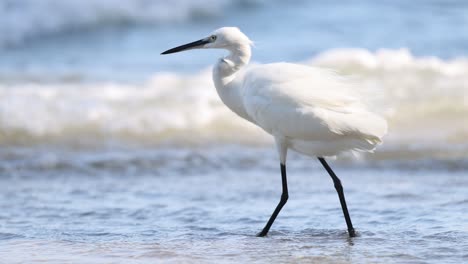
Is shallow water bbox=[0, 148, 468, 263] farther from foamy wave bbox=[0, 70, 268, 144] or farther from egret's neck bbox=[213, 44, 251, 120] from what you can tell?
egret's neck bbox=[213, 44, 251, 120]

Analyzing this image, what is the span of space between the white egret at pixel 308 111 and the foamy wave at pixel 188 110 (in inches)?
125

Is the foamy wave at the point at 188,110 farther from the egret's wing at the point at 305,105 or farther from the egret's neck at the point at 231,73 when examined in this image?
the egret's wing at the point at 305,105

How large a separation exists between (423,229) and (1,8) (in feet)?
35.5

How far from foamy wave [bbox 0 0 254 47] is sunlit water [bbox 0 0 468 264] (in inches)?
0.9

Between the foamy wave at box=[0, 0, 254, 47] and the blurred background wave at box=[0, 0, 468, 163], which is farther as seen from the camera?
the foamy wave at box=[0, 0, 254, 47]

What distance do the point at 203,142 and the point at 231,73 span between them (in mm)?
3389

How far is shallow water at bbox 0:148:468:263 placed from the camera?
16.3 ft

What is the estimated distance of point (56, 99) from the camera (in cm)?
1027

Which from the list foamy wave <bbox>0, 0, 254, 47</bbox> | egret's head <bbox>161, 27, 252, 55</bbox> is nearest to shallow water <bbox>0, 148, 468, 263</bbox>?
egret's head <bbox>161, 27, 252, 55</bbox>

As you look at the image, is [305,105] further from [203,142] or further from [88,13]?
[88,13]

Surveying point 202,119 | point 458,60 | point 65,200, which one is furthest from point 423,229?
point 458,60

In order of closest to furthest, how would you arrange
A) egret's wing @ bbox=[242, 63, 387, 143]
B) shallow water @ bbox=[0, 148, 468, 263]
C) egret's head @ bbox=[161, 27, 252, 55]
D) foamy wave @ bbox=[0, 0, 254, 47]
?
1. shallow water @ bbox=[0, 148, 468, 263]
2. egret's wing @ bbox=[242, 63, 387, 143]
3. egret's head @ bbox=[161, 27, 252, 55]
4. foamy wave @ bbox=[0, 0, 254, 47]

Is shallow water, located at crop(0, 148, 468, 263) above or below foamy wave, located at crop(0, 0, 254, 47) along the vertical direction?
below

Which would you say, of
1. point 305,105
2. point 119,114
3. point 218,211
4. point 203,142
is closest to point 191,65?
point 119,114
